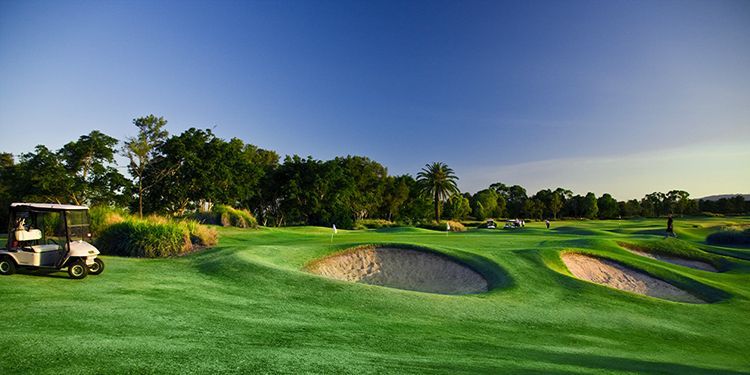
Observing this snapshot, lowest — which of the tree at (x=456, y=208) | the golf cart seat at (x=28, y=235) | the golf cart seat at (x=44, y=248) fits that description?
the golf cart seat at (x=44, y=248)

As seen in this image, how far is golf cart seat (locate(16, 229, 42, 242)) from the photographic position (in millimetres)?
12340

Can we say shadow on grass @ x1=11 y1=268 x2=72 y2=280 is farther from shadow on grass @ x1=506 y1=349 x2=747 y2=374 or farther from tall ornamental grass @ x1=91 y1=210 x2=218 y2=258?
shadow on grass @ x1=506 y1=349 x2=747 y2=374

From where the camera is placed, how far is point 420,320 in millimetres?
11094

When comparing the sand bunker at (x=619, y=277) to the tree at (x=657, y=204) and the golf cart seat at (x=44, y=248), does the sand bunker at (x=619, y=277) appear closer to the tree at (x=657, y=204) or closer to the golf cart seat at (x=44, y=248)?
the golf cart seat at (x=44, y=248)

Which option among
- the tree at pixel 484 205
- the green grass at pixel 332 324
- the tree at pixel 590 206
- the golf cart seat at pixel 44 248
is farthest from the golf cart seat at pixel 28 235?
the tree at pixel 590 206

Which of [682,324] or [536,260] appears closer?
[682,324]

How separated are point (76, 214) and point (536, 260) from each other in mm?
18475

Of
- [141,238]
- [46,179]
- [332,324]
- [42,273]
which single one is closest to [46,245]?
[42,273]

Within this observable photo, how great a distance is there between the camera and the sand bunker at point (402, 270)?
19.0 meters

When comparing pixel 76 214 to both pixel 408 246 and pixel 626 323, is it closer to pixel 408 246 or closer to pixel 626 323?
pixel 408 246

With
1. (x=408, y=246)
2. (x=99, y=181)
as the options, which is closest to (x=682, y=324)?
(x=408, y=246)

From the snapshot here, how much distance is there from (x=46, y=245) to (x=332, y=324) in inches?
373

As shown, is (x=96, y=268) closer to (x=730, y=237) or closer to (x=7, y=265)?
(x=7, y=265)

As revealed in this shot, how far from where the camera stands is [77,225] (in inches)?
501
